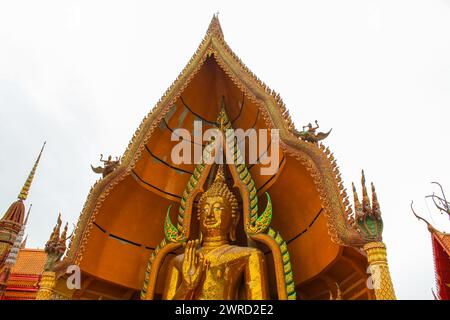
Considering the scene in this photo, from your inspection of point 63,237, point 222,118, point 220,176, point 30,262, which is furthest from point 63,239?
point 30,262

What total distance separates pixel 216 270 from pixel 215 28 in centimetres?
378

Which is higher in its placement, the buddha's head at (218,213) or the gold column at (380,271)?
the buddha's head at (218,213)

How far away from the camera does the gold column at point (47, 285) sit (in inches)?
162

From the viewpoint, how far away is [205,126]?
235 inches

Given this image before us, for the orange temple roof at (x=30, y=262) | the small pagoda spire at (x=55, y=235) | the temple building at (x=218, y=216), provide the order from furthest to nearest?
the orange temple roof at (x=30, y=262) < the small pagoda spire at (x=55, y=235) < the temple building at (x=218, y=216)

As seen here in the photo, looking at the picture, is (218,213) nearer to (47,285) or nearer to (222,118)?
(222,118)

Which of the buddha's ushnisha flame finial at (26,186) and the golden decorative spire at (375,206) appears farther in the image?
the buddha's ushnisha flame finial at (26,186)

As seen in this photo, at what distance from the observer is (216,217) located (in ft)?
15.5

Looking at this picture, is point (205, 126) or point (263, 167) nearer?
point (263, 167)

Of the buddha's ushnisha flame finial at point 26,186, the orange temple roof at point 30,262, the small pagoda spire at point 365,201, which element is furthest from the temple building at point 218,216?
the orange temple roof at point 30,262

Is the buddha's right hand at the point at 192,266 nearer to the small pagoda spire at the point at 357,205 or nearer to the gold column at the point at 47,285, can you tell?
the gold column at the point at 47,285
